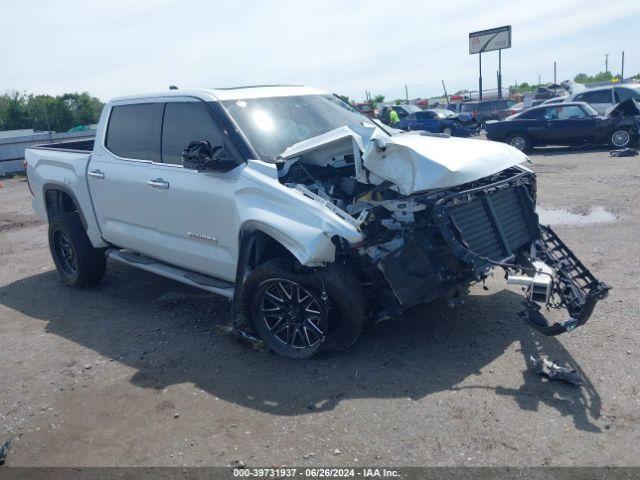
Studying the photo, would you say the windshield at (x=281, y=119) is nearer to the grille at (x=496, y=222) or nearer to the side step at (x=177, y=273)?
the side step at (x=177, y=273)

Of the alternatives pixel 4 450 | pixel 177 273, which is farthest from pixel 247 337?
pixel 4 450

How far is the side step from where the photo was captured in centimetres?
494

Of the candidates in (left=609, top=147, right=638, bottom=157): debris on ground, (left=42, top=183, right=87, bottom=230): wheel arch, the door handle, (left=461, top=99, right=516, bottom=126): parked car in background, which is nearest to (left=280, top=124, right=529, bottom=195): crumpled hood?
the door handle

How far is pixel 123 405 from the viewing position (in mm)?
4141

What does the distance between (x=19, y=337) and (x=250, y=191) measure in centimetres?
283

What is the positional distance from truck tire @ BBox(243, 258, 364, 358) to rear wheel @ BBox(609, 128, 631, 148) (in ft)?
45.5

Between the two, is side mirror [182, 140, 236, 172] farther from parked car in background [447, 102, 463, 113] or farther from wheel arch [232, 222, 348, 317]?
parked car in background [447, 102, 463, 113]

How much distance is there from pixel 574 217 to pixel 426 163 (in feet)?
16.8

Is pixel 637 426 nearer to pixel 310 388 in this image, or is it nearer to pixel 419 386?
pixel 419 386

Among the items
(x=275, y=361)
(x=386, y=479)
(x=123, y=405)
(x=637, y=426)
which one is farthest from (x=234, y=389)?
(x=637, y=426)

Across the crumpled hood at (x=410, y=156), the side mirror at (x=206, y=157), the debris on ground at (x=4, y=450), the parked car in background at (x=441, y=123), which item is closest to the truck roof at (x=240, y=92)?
the side mirror at (x=206, y=157)

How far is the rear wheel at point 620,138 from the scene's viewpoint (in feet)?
50.5

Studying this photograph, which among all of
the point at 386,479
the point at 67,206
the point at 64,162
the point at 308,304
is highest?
the point at 64,162

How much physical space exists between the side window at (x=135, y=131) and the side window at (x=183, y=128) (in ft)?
0.47
